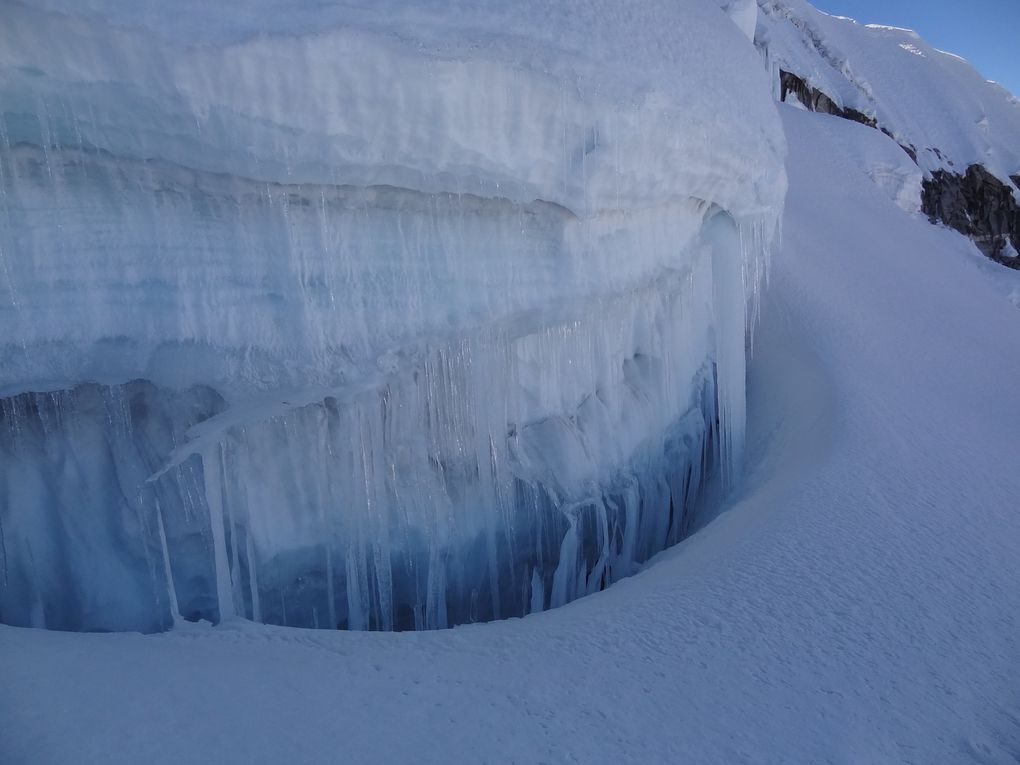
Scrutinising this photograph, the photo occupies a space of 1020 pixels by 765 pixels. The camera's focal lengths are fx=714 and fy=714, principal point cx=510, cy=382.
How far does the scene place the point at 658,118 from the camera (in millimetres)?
3068

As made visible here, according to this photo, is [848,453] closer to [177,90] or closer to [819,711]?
[819,711]

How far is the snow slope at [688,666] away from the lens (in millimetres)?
1664

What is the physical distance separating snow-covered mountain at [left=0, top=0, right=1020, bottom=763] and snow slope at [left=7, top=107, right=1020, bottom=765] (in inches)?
0.4

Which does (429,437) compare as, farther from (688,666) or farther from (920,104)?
(920,104)

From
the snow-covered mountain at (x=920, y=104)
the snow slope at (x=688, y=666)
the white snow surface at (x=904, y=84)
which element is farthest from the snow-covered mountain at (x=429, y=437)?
the white snow surface at (x=904, y=84)

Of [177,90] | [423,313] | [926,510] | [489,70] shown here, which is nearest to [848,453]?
[926,510]

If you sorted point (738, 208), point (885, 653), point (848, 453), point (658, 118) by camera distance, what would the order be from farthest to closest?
point (738, 208) → point (848, 453) → point (658, 118) → point (885, 653)

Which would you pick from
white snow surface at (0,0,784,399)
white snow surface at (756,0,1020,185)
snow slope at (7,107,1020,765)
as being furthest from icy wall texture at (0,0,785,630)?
white snow surface at (756,0,1020,185)

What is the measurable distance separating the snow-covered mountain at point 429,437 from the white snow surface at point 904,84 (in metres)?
10.2

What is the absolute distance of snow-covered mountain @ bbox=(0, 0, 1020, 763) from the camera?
1.82m

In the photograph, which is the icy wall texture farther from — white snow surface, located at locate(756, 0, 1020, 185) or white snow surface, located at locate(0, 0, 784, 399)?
white snow surface, located at locate(756, 0, 1020, 185)

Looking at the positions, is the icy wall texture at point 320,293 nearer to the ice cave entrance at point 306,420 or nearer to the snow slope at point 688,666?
the ice cave entrance at point 306,420

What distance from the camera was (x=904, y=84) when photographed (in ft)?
49.7

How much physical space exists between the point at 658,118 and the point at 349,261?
1.47 m
